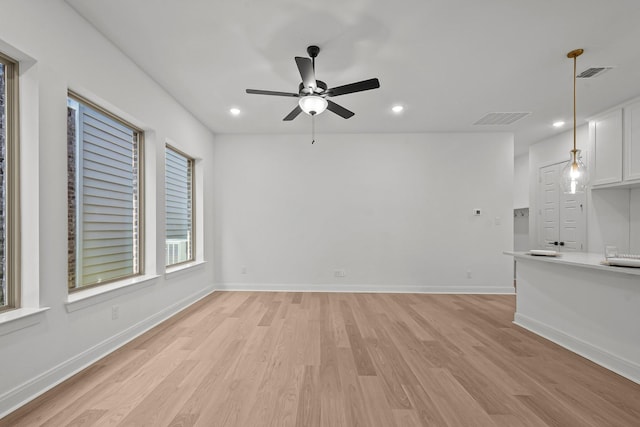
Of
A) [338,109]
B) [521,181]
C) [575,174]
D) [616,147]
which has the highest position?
[338,109]

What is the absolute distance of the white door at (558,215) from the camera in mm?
4766

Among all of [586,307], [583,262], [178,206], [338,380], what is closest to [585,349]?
[586,307]

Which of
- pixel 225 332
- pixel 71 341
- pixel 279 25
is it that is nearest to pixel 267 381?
pixel 225 332

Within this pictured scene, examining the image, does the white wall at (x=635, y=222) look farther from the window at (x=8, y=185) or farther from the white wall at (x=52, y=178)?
the window at (x=8, y=185)

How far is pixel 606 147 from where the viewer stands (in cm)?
412

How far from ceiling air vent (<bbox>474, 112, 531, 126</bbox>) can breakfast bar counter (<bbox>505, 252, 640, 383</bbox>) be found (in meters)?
2.17

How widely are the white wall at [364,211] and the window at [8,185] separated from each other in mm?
3256

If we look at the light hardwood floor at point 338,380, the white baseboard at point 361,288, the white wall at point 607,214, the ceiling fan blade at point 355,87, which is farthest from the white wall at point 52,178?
the white wall at point 607,214

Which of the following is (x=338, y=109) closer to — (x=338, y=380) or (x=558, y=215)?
(x=338, y=380)

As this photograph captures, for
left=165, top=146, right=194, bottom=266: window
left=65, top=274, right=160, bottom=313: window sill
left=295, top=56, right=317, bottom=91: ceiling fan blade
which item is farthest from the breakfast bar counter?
left=165, top=146, right=194, bottom=266: window

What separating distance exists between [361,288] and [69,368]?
3.87m

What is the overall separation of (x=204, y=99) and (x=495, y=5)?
3212 mm

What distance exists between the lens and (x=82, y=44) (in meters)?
2.30

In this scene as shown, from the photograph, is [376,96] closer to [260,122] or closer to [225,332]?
[260,122]
